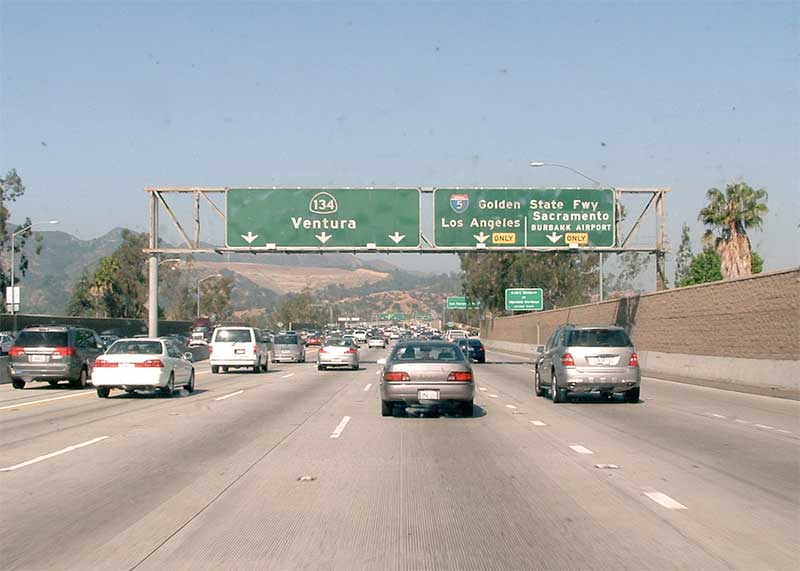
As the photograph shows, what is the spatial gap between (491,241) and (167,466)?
29.6 metres

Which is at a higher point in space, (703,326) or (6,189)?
(6,189)

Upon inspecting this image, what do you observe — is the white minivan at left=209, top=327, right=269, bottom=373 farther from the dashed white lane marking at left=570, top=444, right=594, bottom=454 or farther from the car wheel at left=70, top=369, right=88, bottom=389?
the dashed white lane marking at left=570, top=444, right=594, bottom=454

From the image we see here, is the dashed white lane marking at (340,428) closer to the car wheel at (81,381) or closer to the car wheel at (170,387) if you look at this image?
the car wheel at (170,387)

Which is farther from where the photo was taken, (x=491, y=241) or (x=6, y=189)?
(x=6, y=189)

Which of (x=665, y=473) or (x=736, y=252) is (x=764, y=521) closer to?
(x=665, y=473)

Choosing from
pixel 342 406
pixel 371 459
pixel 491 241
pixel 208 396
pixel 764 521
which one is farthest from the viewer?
pixel 491 241

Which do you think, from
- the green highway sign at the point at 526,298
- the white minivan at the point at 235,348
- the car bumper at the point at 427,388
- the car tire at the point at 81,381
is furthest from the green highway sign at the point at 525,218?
the green highway sign at the point at 526,298

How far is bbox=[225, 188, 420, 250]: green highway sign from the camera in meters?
40.8

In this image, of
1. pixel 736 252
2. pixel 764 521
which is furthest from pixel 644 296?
pixel 764 521

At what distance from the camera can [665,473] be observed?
38.8ft

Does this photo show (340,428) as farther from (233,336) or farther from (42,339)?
(233,336)

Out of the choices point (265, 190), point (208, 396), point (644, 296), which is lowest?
point (208, 396)

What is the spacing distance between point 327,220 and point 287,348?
504 inches

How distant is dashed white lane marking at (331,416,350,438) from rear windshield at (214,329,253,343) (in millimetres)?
20270
